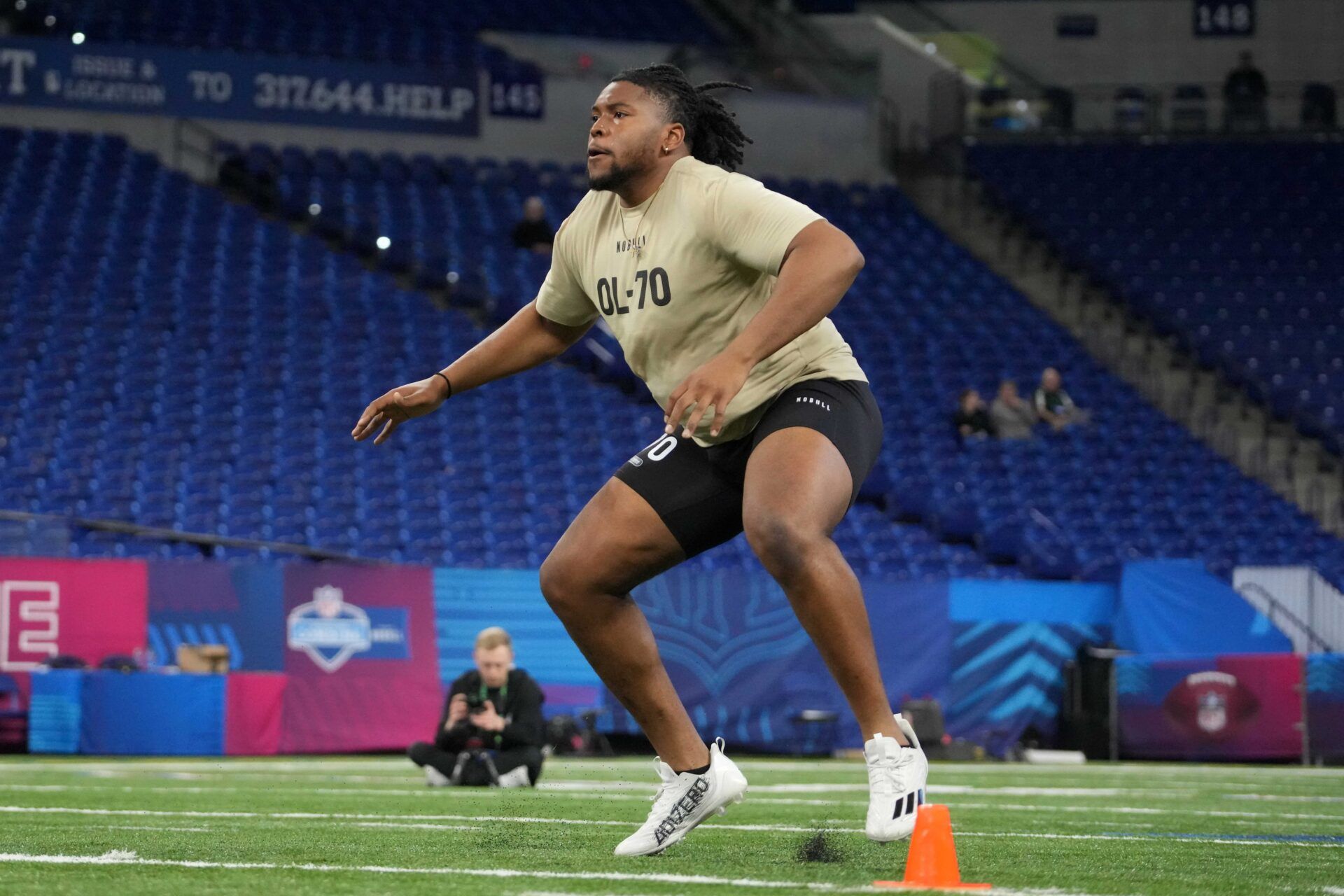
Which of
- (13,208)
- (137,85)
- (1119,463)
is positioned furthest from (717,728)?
(137,85)

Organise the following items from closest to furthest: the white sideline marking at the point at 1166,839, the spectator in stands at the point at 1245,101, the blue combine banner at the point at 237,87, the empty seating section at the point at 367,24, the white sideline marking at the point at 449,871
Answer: the white sideline marking at the point at 449,871
the white sideline marking at the point at 1166,839
the blue combine banner at the point at 237,87
the empty seating section at the point at 367,24
the spectator in stands at the point at 1245,101

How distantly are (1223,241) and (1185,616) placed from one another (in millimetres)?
9430

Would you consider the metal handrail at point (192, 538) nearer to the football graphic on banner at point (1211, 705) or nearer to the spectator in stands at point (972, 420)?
→ the football graphic on banner at point (1211, 705)

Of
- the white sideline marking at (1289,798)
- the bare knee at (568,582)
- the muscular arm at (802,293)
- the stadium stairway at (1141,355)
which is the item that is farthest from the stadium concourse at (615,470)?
the muscular arm at (802,293)

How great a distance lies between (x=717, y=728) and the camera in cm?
1417

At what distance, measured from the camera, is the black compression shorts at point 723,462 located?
4.14 m

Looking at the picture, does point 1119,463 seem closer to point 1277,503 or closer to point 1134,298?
point 1277,503

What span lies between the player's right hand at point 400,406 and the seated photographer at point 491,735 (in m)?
3.94

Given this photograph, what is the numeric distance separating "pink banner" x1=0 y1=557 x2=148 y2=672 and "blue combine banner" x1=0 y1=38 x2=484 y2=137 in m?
10.9

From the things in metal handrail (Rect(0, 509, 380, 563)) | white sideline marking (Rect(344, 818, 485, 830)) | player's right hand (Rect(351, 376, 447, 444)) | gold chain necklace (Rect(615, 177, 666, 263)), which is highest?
gold chain necklace (Rect(615, 177, 666, 263))

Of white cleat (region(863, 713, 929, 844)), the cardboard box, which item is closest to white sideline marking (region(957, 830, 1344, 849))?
white cleat (region(863, 713, 929, 844))

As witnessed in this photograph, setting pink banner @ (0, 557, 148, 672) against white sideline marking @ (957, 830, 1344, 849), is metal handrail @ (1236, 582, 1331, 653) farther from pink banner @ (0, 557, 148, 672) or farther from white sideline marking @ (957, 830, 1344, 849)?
white sideline marking @ (957, 830, 1344, 849)

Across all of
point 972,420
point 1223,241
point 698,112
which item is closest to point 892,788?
point 698,112

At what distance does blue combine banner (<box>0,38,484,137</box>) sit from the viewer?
71.2 ft
